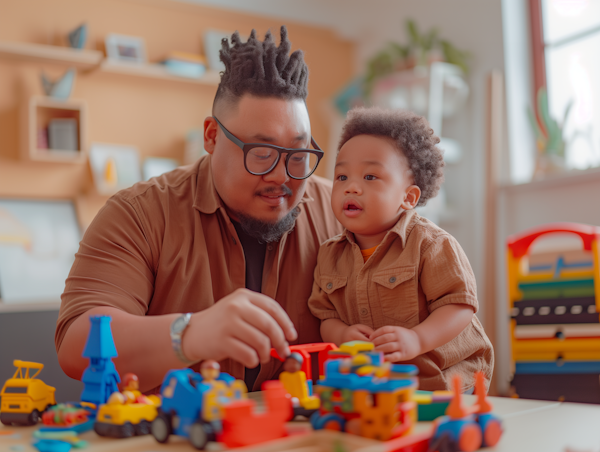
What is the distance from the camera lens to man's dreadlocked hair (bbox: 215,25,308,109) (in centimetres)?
129

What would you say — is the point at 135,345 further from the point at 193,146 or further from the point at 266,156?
the point at 193,146

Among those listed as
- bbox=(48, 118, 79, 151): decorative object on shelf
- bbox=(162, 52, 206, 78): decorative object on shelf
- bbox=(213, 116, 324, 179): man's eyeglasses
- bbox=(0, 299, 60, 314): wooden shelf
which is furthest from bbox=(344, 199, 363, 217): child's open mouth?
bbox=(162, 52, 206, 78): decorative object on shelf

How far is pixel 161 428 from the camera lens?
70 centimetres

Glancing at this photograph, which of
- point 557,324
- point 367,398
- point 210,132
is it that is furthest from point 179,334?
point 557,324

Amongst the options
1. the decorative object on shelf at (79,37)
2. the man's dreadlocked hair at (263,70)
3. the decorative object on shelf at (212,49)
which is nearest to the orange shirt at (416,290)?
the man's dreadlocked hair at (263,70)

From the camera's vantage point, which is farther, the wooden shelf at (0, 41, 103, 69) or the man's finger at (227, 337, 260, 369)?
the wooden shelf at (0, 41, 103, 69)

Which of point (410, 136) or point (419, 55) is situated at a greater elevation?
point (419, 55)

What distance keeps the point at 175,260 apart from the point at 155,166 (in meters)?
2.24

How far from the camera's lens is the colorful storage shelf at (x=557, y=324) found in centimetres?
171

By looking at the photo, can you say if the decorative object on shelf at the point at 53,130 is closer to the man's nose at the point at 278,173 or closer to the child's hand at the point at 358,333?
the man's nose at the point at 278,173

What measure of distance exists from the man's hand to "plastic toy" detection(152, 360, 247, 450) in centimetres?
5

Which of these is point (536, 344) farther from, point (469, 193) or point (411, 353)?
point (469, 193)

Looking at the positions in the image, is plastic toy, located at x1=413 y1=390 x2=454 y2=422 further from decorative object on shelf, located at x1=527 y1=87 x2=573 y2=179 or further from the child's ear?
decorative object on shelf, located at x1=527 y1=87 x2=573 y2=179

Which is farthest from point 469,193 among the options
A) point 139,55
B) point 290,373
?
point 290,373
